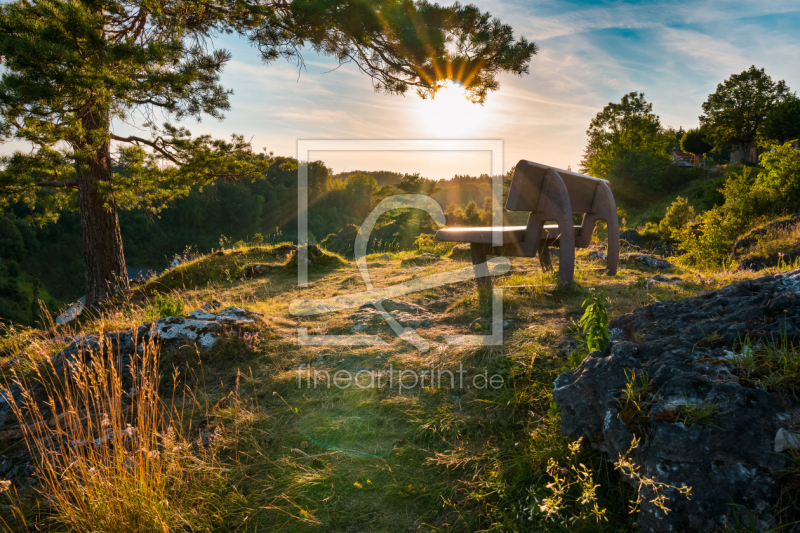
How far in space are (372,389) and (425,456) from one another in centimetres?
99

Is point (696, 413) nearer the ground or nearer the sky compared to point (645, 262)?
nearer the ground

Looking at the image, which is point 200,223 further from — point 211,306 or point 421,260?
point 211,306

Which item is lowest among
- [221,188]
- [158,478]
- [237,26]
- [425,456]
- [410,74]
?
[425,456]

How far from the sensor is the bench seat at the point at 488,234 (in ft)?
15.1

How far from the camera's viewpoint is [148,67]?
5.75m

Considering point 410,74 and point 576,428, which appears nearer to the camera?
point 576,428

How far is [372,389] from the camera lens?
331 cm

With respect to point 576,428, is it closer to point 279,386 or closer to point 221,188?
point 279,386

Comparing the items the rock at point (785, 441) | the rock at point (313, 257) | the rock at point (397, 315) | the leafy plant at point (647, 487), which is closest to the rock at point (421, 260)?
→ the rock at point (313, 257)

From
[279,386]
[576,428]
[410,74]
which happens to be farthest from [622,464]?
[410,74]

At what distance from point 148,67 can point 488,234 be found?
5593 mm
